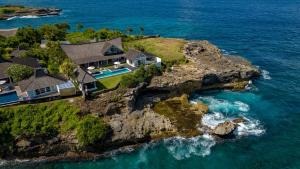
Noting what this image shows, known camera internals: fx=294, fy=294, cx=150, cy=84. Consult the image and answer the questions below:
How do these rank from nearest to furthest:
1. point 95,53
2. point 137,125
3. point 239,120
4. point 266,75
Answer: point 137,125 → point 239,120 → point 95,53 → point 266,75

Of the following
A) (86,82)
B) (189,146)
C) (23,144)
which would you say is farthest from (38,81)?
(189,146)

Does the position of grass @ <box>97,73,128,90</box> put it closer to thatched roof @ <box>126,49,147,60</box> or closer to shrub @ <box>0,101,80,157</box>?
thatched roof @ <box>126,49,147,60</box>

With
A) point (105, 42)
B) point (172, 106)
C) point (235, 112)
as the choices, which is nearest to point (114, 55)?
point (105, 42)

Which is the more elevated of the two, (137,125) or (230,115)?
(137,125)

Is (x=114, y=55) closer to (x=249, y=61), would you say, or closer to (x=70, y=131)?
(x=70, y=131)

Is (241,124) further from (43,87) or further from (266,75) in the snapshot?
(43,87)

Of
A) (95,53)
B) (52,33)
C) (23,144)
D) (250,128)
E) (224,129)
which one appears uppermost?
(52,33)

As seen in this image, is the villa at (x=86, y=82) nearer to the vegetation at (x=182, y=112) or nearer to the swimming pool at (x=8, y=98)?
the swimming pool at (x=8, y=98)
